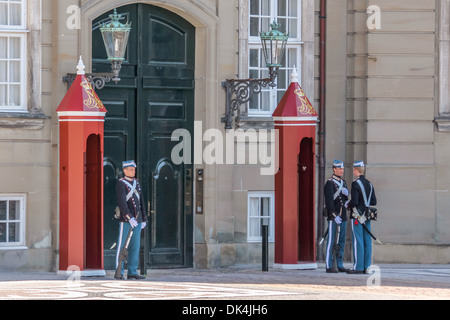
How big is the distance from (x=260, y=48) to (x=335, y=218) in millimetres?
3139

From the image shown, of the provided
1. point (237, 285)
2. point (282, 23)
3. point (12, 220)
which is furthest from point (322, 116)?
point (12, 220)

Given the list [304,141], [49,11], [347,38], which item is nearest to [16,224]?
[49,11]

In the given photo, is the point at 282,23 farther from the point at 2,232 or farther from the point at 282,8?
the point at 2,232

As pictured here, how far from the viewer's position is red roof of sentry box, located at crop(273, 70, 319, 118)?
744 inches

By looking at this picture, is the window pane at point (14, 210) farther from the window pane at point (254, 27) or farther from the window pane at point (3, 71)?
the window pane at point (254, 27)

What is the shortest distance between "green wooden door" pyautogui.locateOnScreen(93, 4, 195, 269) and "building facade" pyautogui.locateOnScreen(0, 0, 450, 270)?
0.07 ft

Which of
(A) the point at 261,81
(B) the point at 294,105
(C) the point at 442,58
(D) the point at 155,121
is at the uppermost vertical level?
(C) the point at 442,58

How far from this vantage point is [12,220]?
60.4 ft

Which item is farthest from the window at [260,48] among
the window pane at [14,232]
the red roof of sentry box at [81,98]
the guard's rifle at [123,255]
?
the window pane at [14,232]

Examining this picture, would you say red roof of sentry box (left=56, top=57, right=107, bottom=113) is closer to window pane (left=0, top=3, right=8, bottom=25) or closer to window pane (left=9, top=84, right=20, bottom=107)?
window pane (left=9, top=84, right=20, bottom=107)

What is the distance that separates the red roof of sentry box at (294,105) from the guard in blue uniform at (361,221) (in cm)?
119

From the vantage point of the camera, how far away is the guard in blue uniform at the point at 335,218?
61.4 ft

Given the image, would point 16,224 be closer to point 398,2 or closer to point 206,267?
point 206,267

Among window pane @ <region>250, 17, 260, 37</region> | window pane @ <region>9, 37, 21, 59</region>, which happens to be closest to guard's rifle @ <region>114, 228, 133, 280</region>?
window pane @ <region>9, 37, 21, 59</region>
